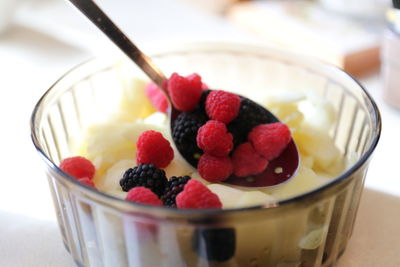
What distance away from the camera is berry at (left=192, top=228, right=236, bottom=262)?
435 mm

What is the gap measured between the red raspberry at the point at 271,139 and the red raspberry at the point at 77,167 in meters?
0.21

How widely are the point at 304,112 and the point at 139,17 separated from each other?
0.63 m

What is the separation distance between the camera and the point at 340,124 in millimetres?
751

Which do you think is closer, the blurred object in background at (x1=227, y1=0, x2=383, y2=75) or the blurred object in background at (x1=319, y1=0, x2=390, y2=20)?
the blurred object in background at (x1=227, y1=0, x2=383, y2=75)

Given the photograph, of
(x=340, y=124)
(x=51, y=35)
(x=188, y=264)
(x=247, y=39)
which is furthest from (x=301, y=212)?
(x=51, y=35)

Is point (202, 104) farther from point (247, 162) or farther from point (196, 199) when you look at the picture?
point (196, 199)

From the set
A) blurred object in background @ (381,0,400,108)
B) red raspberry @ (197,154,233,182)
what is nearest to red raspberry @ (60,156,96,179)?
red raspberry @ (197,154,233,182)

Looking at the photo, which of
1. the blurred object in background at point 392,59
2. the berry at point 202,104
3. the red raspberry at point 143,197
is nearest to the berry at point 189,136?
the berry at point 202,104

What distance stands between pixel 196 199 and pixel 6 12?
2.63 feet

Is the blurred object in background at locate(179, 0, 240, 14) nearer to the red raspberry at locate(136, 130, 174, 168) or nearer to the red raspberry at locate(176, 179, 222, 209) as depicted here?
the red raspberry at locate(136, 130, 174, 168)

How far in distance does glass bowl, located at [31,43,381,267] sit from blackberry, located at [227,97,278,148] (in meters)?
0.14

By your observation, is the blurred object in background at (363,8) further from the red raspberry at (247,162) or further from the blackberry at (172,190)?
the blackberry at (172,190)

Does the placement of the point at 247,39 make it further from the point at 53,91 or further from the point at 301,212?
the point at 301,212

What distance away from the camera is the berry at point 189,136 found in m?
0.62
